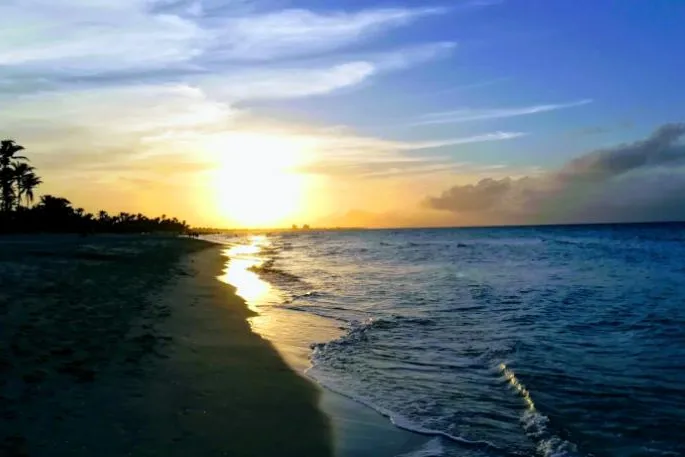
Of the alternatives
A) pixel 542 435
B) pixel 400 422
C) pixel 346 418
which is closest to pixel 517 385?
pixel 542 435

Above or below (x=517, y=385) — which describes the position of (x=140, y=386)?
above

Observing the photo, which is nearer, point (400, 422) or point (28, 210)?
point (400, 422)

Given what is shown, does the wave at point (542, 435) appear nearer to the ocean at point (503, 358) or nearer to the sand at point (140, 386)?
the ocean at point (503, 358)

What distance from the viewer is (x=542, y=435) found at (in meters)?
8.25

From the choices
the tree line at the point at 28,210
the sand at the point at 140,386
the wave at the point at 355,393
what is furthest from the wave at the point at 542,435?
the tree line at the point at 28,210

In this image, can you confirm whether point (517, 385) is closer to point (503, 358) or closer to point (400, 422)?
point (503, 358)

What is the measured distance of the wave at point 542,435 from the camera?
7.66m

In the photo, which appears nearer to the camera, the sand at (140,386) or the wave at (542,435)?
the sand at (140,386)

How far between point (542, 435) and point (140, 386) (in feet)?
20.5

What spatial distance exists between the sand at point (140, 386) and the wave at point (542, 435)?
308cm

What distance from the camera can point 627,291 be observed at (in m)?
27.1

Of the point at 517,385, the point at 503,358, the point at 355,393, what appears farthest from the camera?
the point at 503,358

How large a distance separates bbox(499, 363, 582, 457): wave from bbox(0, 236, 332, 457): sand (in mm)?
3077

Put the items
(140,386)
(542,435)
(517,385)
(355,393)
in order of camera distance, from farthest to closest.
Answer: (517,385), (355,393), (140,386), (542,435)
